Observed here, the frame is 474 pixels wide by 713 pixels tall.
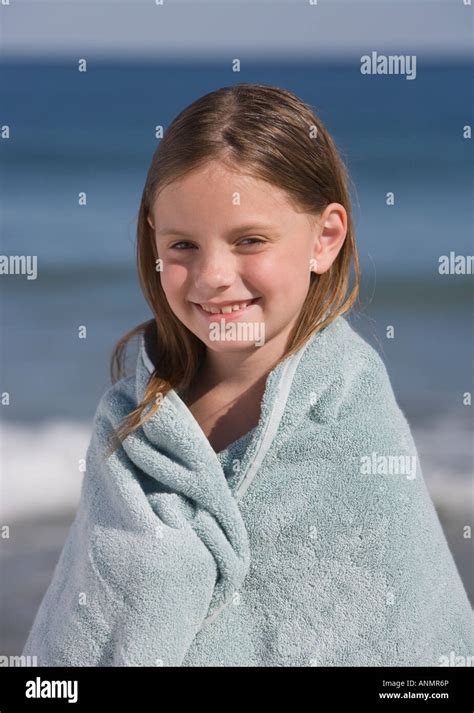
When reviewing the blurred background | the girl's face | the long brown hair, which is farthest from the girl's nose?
the blurred background

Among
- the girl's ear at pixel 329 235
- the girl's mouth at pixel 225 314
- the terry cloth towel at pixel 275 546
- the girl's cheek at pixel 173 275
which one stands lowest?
the terry cloth towel at pixel 275 546

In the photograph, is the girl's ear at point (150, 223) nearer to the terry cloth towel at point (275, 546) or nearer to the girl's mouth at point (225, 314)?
the girl's mouth at point (225, 314)

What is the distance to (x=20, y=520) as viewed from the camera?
8.88ft

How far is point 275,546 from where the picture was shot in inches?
52.7

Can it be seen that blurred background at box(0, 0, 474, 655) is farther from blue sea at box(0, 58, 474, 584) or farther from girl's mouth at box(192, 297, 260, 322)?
girl's mouth at box(192, 297, 260, 322)

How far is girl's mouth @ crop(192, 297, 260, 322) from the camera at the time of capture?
52.6 inches

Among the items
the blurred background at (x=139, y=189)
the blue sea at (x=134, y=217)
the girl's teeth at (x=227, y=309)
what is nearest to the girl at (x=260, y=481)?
the girl's teeth at (x=227, y=309)

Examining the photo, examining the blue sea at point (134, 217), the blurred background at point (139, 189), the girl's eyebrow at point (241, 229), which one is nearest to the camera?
the girl's eyebrow at point (241, 229)

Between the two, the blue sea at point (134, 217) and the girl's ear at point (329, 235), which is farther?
the blue sea at point (134, 217)

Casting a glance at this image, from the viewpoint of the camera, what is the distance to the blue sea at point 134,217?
3322 mm

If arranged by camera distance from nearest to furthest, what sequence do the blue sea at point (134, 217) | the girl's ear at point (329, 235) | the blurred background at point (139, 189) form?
the girl's ear at point (329, 235)
the blurred background at point (139, 189)
the blue sea at point (134, 217)

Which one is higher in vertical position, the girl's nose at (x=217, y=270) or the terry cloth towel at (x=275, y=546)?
the girl's nose at (x=217, y=270)

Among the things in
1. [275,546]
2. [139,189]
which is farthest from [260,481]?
[139,189]
